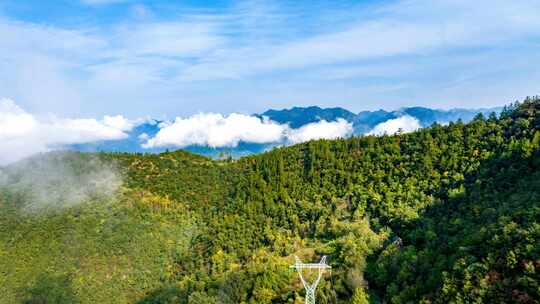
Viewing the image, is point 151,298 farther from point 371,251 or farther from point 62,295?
point 371,251

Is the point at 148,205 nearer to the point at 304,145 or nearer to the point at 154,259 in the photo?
the point at 154,259

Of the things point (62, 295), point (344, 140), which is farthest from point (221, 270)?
point (344, 140)

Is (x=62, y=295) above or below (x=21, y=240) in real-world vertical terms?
below

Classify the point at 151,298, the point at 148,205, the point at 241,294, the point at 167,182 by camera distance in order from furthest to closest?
the point at 167,182 → the point at 148,205 → the point at 151,298 → the point at 241,294

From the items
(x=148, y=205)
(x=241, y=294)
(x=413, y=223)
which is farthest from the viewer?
(x=148, y=205)

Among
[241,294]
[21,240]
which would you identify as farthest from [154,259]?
[241,294]

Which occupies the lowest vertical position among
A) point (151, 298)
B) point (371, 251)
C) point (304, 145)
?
point (151, 298)

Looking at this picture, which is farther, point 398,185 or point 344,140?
point 344,140
